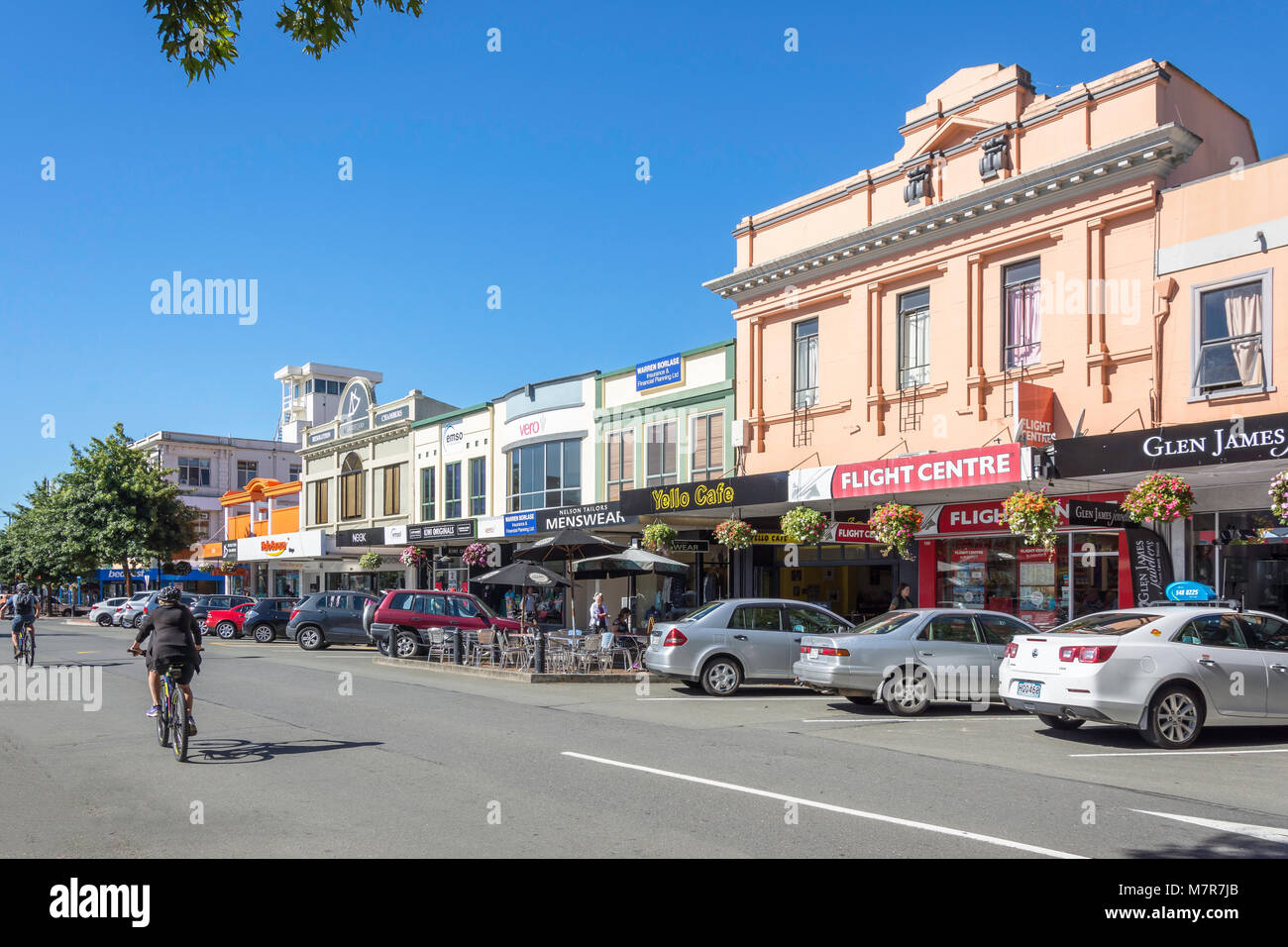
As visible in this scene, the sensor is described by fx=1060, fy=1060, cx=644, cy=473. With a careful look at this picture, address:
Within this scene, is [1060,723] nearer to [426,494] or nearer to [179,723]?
[179,723]

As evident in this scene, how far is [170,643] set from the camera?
33.6 ft

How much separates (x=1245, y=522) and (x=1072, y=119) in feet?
24.9

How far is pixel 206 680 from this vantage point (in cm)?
1817

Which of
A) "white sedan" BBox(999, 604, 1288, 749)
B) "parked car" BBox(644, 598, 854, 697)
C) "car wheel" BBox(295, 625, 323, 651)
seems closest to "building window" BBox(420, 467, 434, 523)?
"car wheel" BBox(295, 625, 323, 651)

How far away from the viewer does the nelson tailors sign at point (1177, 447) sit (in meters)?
13.6

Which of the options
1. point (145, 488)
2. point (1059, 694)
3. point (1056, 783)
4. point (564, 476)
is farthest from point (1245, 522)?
point (145, 488)

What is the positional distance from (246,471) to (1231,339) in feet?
228

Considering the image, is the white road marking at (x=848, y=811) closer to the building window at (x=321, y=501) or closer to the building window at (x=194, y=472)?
the building window at (x=321, y=501)

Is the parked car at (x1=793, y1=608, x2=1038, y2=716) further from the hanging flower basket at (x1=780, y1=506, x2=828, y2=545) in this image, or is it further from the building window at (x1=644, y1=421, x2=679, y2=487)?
the building window at (x1=644, y1=421, x2=679, y2=487)
